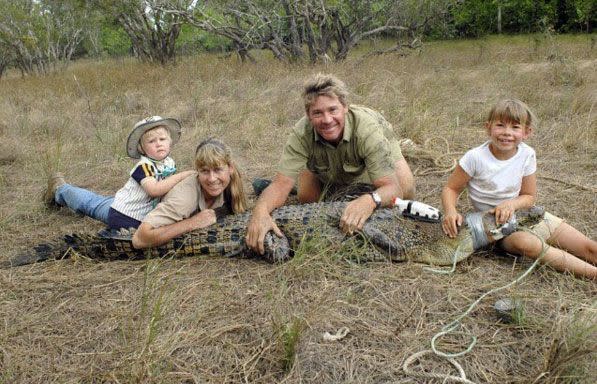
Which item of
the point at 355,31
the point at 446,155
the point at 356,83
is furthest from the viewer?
the point at 355,31

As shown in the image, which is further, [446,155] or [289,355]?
[446,155]

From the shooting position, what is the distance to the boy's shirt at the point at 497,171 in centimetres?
300

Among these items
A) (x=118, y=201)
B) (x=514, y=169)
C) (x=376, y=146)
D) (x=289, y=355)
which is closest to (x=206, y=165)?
(x=118, y=201)

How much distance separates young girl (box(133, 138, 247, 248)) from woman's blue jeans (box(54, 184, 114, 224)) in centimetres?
93

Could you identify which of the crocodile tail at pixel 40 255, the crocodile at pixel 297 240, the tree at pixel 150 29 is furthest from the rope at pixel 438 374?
the tree at pixel 150 29

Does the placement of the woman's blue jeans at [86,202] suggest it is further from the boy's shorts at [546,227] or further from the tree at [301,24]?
the tree at [301,24]

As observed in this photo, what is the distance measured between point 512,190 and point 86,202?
123 inches

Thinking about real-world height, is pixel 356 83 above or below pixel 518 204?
above

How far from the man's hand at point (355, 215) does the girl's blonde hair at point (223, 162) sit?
767mm

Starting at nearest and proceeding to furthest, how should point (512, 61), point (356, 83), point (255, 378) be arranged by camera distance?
point (255, 378) → point (356, 83) → point (512, 61)

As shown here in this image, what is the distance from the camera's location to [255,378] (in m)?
2.06

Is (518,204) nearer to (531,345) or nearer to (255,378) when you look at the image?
(531,345)

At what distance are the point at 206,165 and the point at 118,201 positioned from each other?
82cm

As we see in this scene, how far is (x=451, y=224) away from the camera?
2.93 meters
